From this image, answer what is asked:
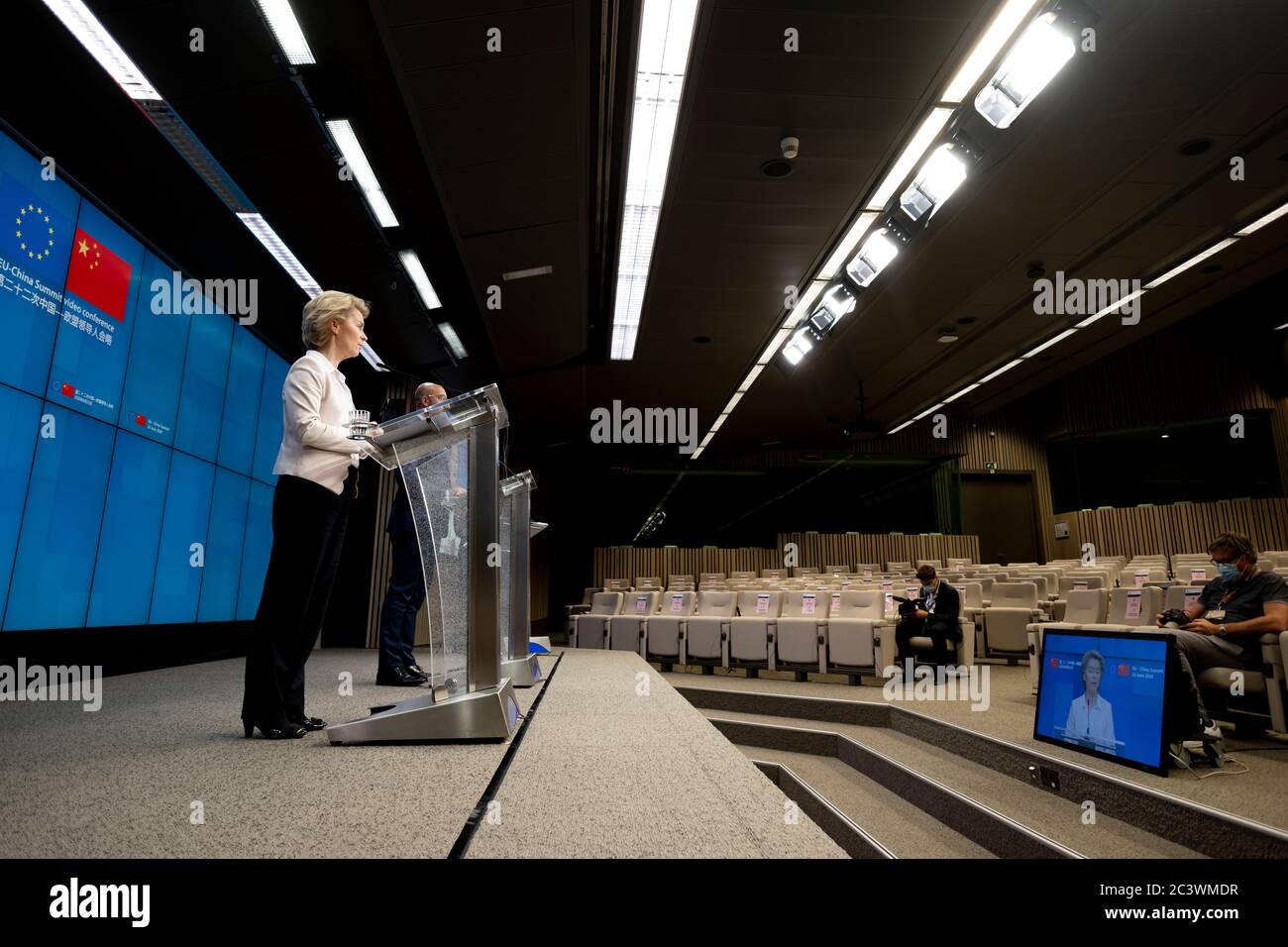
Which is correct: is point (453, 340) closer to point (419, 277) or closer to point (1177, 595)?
point (419, 277)

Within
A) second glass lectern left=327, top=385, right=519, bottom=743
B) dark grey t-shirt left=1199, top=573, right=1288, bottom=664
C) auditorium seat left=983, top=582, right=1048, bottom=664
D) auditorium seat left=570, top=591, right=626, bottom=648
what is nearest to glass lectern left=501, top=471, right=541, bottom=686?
second glass lectern left=327, top=385, right=519, bottom=743

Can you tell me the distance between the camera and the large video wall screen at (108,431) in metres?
4.02

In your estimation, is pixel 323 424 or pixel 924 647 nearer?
pixel 323 424

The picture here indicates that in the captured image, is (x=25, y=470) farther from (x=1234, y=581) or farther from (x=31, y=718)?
(x=1234, y=581)

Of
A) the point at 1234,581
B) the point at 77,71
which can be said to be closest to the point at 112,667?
the point at 77,71

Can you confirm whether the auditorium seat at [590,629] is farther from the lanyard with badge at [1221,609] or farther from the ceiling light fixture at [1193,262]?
the ceiling light fixture at [1193,262]

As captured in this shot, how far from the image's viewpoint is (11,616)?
12.9 ft

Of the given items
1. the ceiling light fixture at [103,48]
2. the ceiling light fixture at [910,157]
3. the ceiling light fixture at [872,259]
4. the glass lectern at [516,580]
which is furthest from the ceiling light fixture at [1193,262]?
the ceiling light fixture at [103,48]

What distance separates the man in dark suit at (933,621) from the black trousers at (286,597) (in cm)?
488

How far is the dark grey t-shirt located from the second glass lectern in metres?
3.57

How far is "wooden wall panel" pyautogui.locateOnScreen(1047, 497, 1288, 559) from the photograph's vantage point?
483 inches

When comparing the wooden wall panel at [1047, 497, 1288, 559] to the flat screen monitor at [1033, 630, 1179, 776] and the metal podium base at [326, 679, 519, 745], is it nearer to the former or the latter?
the flat screen monitor at [1033, 630, 1179, 776]

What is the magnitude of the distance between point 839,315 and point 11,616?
7784 millimetres

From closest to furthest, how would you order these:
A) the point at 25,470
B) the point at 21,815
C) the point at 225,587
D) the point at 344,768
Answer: the point at 21,815
the point at 344,768
the point at 25,470
the point at 225,587
